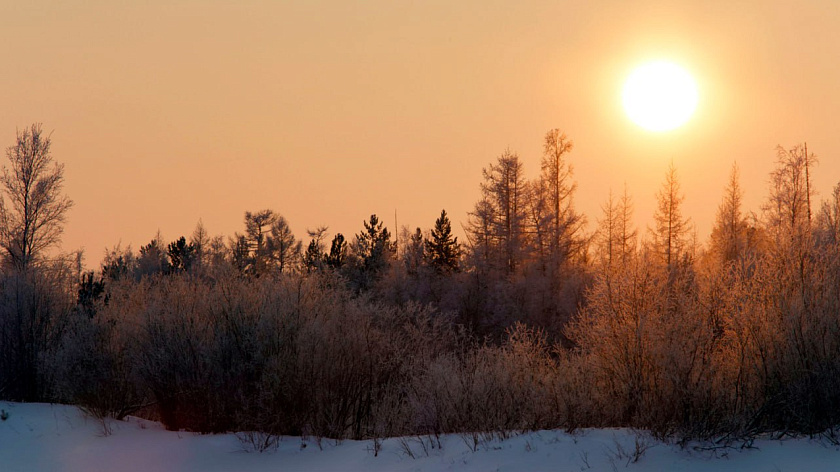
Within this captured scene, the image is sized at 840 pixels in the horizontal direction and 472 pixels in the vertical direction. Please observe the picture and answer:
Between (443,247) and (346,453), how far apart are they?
37.8m

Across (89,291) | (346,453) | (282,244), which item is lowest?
(346,453)

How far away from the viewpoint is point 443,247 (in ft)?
185

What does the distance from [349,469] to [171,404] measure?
684 cm

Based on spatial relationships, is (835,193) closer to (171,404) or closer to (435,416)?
(435,416)

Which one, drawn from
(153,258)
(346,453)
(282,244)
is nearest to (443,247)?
(282,244)

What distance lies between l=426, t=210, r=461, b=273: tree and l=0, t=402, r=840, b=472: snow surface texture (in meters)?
34.4

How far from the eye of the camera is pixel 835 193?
49312 millimetres

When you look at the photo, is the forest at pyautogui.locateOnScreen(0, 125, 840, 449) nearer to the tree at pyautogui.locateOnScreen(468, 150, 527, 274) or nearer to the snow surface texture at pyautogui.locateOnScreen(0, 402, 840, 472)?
the snow surface texture at pyautogui.locateOnScreen(0, 402, 840, 472)

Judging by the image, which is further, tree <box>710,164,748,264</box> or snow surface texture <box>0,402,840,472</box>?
tree <box>710,164,748,264</box>

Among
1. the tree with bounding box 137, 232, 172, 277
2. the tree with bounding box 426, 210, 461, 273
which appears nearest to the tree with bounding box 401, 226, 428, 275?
the tree with bounding box 426, 210, 461, 273

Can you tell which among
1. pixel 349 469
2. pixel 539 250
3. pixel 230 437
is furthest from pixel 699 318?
pixel 539 250

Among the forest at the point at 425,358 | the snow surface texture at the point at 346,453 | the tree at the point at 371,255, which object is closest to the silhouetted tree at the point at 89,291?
the forest at the point at 425,358

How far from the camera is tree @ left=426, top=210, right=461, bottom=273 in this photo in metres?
55.9

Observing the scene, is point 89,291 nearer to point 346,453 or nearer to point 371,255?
point 346,453
